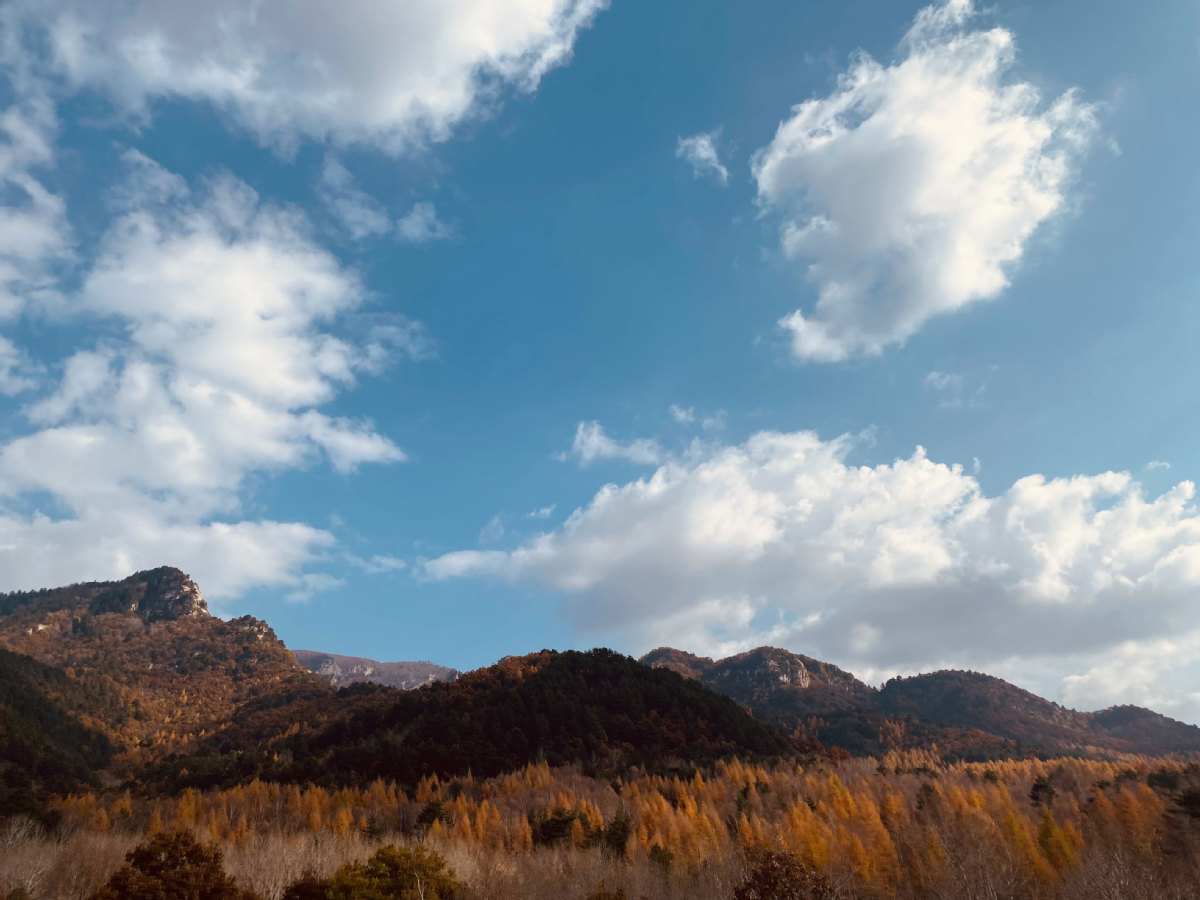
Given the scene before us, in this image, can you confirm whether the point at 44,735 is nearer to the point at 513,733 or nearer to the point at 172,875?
the point at 513,733

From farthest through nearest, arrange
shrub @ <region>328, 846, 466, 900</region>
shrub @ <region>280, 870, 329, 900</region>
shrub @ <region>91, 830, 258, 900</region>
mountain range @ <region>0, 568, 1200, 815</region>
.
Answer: mountain range @ <region>0, 568, 1200, 815</region>, shrub @ <region>280, 870, 329, 900</region>, shrub @ <region>328, 846, 466, 900</region>, shrub @ <region>91, 830, 258, 900</region>

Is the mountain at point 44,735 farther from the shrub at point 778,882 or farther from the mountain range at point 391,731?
the shrub at point 778,882

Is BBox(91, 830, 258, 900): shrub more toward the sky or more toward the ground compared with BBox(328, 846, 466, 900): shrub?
more toward the sky

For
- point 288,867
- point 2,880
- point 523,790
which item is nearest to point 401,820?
point 523,790

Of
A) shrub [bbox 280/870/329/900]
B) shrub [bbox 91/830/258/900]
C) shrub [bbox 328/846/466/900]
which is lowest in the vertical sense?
shrub [bbox 280/870/329/900]

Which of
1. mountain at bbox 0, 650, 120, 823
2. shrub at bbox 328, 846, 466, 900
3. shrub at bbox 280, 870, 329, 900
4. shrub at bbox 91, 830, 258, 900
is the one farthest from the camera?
mountain at bbox 0, 650, 120, 823

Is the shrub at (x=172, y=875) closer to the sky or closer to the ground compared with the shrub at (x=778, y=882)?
closer to the sky

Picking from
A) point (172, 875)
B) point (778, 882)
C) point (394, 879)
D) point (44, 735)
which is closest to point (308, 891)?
point (394, 879)

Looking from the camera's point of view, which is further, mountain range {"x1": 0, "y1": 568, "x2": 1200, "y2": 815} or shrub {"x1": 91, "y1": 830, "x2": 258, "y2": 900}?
mountain range {"x1": 0, "y1": 568, "x2": 1200, "y2": 815}

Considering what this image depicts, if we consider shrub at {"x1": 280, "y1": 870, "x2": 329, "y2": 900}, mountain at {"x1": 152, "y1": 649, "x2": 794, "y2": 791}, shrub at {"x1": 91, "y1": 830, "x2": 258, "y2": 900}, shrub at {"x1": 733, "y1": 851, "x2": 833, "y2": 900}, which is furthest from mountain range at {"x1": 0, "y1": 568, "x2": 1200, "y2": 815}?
shrub at {"x1": 733, "y1": 851, "x2": 833, "y2": 900}

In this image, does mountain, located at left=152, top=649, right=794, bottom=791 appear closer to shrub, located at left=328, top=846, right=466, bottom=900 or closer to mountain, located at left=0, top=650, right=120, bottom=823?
mountain, located at left=0, top=650, right=120, bottom=823

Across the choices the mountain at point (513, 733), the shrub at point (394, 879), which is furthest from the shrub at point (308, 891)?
the mountain at point (513, 733)

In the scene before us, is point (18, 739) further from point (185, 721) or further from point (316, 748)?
point (185, 721)

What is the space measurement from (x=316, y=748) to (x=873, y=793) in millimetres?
100018
